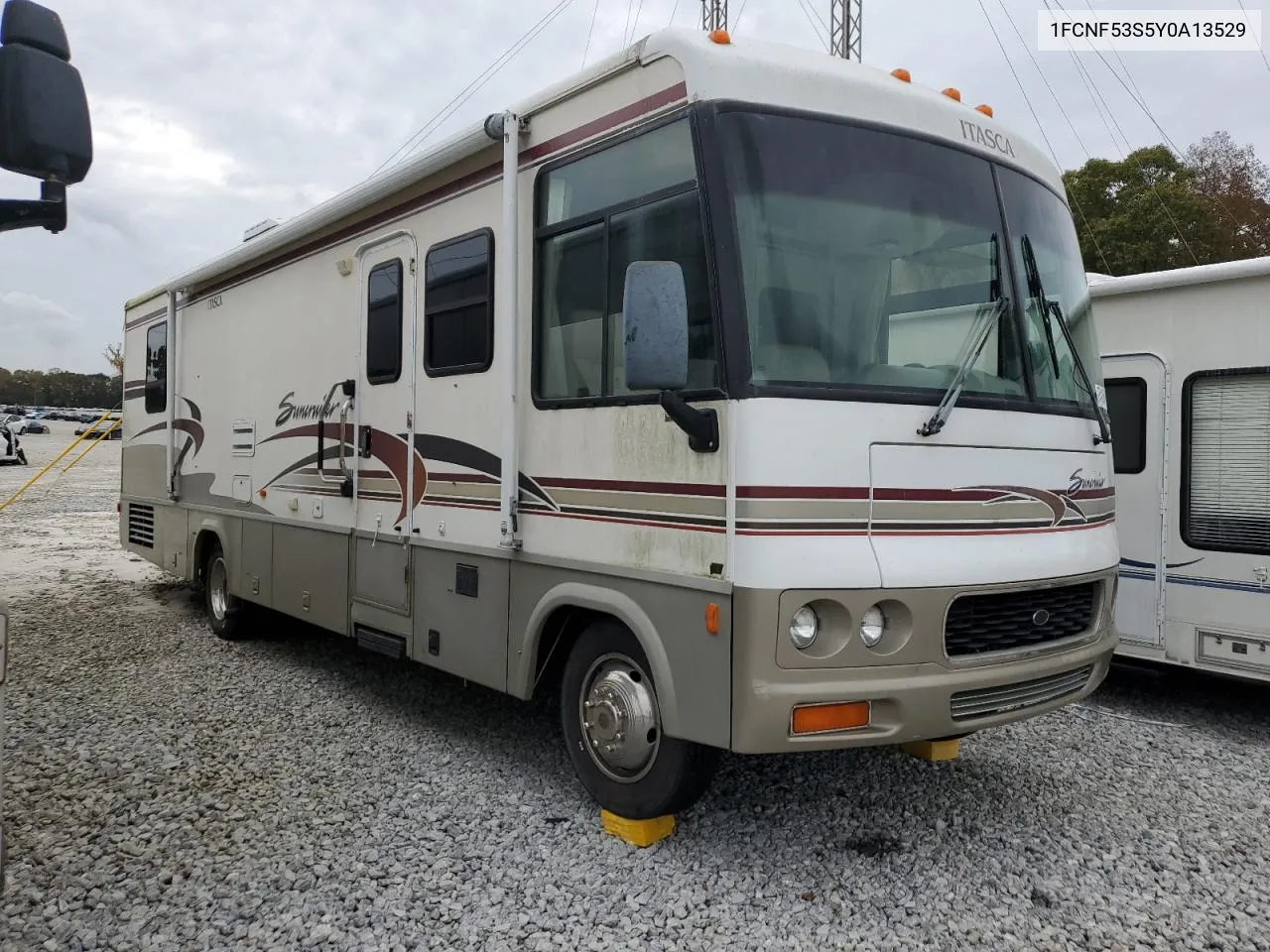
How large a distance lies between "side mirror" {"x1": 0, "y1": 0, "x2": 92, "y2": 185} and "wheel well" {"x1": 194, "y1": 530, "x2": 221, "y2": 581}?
5.88 m

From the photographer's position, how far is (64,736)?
16.8 feet

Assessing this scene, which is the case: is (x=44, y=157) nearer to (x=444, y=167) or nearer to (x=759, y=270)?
(x=759, y=270)

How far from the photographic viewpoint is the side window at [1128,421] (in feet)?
19.5

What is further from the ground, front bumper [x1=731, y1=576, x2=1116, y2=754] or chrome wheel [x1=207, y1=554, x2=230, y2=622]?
front bumper [x1=731, y1=576, x2=1116, y2=754]

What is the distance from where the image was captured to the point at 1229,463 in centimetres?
560

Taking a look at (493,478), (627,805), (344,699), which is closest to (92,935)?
(627,805)

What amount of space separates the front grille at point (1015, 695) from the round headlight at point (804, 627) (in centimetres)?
60

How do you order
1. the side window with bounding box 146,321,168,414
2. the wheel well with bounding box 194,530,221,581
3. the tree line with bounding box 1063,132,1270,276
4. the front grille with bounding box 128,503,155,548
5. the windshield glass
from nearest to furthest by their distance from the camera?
the windshield glass
the wheel well with bounding box 194,530,221,581
the side window with bounding box 146,321,168,414
the front grille with bounding box 128,503,155,548
the tree line with bounding box 1063,132,1270,276

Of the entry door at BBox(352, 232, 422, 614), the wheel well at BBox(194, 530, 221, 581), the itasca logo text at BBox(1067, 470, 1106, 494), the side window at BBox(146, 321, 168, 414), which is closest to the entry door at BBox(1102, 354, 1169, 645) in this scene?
the itasca logo text at BBox(1067, 470, 1106, 494)

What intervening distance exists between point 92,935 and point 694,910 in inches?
76.2

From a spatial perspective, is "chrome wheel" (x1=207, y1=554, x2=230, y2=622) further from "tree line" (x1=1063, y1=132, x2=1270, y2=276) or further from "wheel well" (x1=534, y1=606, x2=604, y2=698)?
"tree line" (x1=1063, y1=132, x2=1270, y2=276)

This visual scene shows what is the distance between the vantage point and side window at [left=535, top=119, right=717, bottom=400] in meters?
3.57

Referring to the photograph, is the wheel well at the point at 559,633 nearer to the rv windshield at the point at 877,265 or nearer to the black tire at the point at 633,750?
the black tire at the point at 633,750

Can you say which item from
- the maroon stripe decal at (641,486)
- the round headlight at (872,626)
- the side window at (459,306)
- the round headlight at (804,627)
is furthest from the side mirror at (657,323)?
the side window at (459,306)
